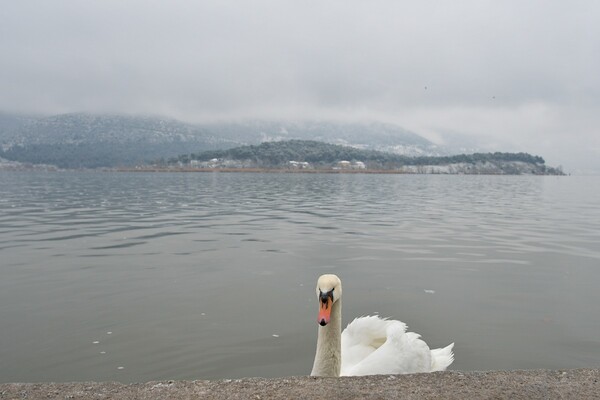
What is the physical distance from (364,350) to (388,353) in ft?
3.72

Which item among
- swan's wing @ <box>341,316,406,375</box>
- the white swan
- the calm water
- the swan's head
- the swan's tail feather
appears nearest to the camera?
the swan's head

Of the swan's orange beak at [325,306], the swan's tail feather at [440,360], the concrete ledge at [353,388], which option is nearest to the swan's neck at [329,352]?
the swan's orange beak at [325,306]

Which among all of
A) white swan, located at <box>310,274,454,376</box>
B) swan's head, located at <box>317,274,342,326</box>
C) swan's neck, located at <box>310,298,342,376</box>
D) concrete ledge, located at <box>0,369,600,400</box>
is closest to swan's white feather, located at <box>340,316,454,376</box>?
white swan, located at <box>310,274,454,376</box>

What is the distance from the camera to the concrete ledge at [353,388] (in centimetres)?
488

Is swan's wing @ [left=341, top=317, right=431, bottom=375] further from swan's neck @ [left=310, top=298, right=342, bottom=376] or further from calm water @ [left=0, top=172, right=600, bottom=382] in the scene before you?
calm water @ [left=0, top=172, right=600, bottom=382]

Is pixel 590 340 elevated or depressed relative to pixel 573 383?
depressed

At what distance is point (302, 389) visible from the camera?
5039 mm

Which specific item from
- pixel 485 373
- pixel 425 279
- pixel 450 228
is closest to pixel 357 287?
pixel 425 279

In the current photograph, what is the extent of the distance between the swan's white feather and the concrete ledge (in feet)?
3.75

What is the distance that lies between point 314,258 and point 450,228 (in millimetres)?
10858

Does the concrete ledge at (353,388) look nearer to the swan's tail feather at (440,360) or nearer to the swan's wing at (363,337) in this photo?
the swan's tail feather at (440,360)

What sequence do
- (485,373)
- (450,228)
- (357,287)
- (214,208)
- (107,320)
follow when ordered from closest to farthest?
(485,373), (107,320), (357,287), (450,228), (214,208)

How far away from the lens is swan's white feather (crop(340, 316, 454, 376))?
6.58 metres

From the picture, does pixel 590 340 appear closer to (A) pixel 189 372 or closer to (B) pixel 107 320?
(A) pixel 189 372
